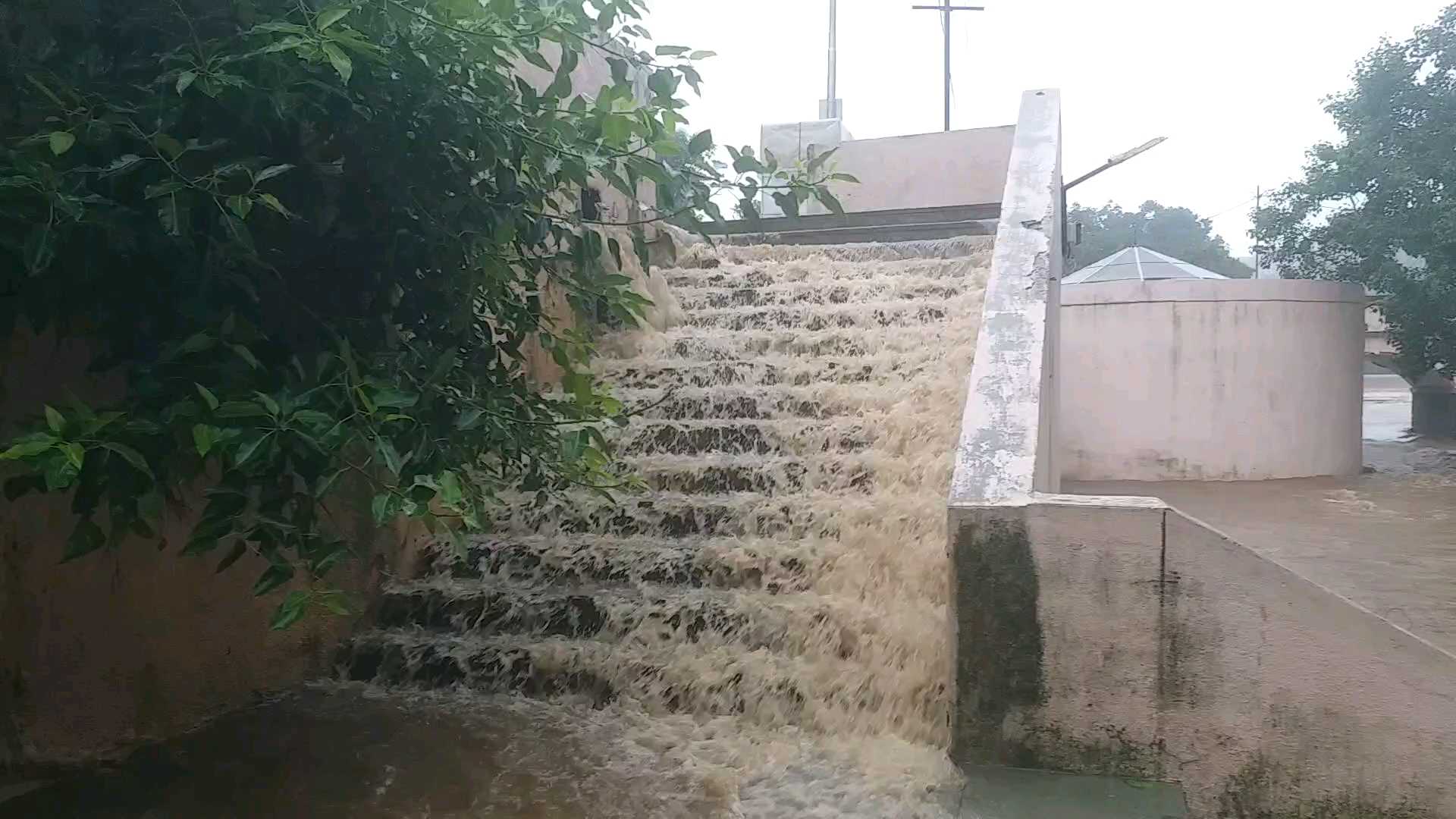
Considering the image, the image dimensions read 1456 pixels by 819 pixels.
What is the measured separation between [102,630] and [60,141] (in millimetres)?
2288

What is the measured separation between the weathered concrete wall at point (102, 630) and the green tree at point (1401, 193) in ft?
41.7

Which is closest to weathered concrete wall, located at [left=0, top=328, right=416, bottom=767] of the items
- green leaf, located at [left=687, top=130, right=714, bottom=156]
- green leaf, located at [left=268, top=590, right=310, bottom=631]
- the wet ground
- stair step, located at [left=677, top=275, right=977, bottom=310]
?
the wet ground

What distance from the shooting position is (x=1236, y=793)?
3168mm

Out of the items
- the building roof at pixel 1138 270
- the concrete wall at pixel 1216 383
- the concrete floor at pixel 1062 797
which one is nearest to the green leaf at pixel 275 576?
the concrete floor at pixel 1062 797

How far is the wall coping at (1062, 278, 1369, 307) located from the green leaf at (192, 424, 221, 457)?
9.90m

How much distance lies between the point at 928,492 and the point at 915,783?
1.59 metres

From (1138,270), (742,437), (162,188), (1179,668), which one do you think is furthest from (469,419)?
(1138,270)

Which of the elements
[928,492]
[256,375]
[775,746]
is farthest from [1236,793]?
[256,375]

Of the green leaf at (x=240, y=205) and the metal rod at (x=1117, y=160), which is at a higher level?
the metal rod at (x=1117, y=160)

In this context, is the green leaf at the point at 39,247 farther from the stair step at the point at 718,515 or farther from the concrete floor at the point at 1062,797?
the concrete floor at the point at 1062,797

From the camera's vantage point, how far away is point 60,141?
2.33 metres

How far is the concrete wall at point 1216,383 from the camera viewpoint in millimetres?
10312

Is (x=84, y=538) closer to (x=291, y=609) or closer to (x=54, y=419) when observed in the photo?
(x=54, y=419)

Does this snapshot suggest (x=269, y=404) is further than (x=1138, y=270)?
No
